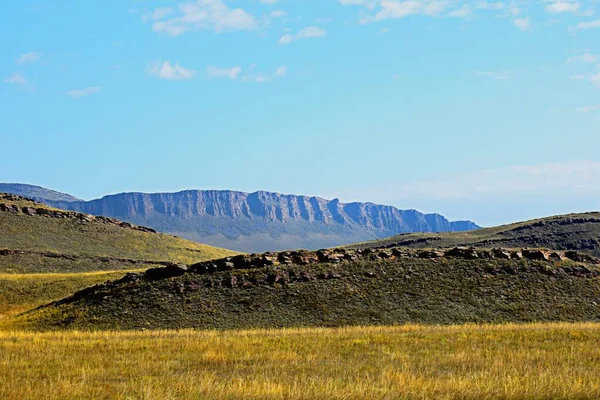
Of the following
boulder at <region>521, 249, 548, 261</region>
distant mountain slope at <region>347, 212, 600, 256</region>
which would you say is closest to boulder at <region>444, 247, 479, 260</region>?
boulder at <region>521, 249, 548, 261</region>

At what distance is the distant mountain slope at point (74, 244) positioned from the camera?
86875 mm

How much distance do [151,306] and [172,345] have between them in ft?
62.0

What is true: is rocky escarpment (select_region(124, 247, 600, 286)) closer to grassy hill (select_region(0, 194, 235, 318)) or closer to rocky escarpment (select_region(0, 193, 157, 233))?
grassy hill (select_region(0, 194, 235, 318))

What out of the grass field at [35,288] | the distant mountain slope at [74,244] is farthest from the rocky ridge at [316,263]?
the distant mountain slope at [74,244]

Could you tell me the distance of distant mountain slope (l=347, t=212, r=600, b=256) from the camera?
353 feet

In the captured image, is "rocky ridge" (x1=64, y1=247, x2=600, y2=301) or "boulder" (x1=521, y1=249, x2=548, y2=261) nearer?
"rocky ridge" (x1=64, y1=247, x2=600, y2=301)

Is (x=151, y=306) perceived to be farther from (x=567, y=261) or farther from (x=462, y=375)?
(x=567, y=261)

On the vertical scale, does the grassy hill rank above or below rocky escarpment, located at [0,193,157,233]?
below

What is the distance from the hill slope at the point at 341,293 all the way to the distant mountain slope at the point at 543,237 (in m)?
54.7

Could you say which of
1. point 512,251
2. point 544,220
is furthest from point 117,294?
point 544,220

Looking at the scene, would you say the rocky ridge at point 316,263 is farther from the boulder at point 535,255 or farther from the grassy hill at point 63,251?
the grassy hill at point 63,251

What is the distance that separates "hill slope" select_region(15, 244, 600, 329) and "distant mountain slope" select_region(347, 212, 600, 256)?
54.7 meters

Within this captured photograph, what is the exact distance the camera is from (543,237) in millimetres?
112188

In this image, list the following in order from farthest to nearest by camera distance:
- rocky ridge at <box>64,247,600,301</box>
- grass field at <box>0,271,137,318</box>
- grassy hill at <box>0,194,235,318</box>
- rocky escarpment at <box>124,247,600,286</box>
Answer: grassy hill at <box>0,194,235,318</box> < grass field at <box>0,271,137,318</box> < rocky escarpment at <box>124,247,600,286</box> < rocky ridge at <box>64,247,600,301</box>
